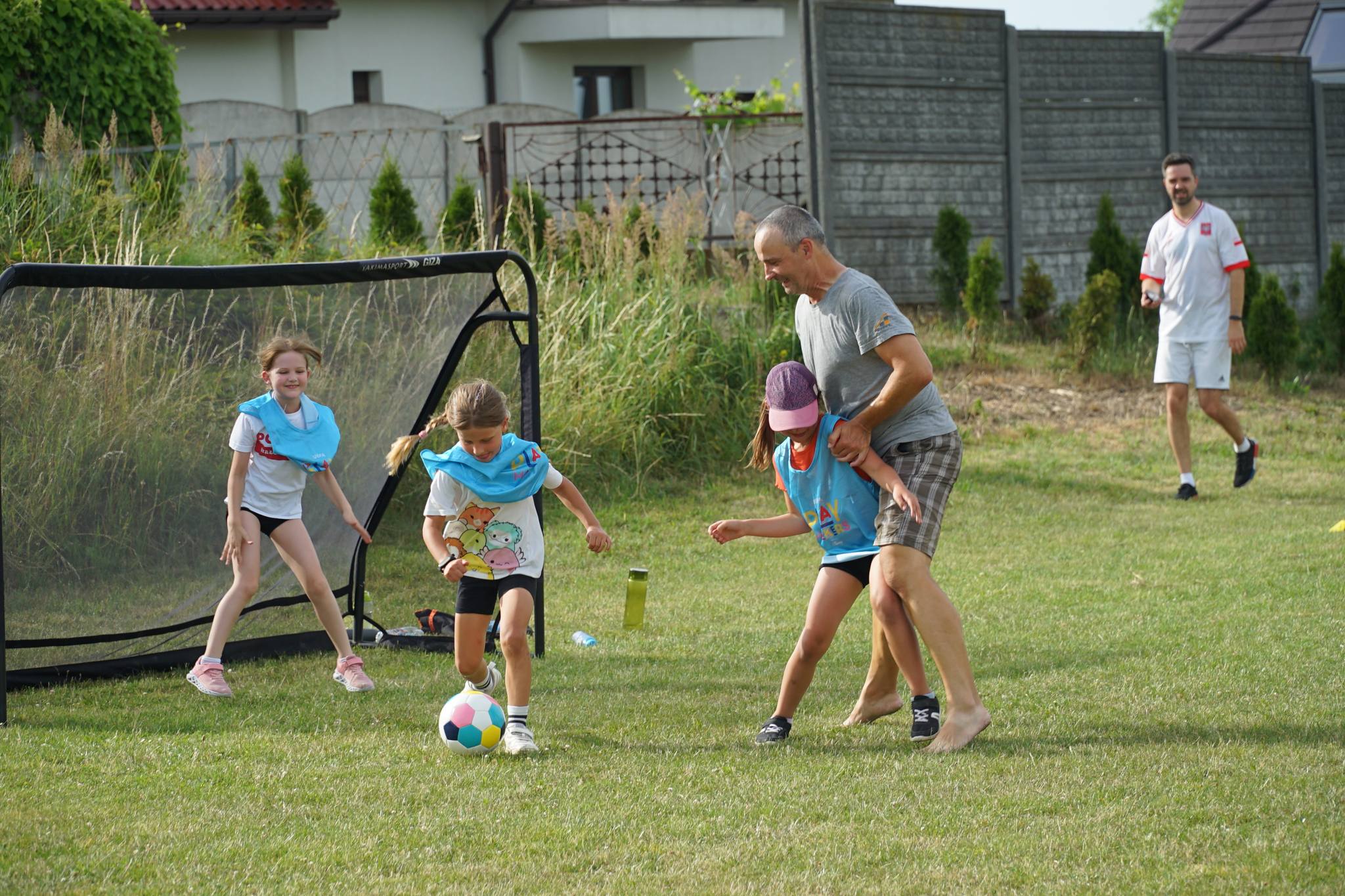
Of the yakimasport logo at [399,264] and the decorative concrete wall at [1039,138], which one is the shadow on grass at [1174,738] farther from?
the decorative concrete wall at [1039,138]

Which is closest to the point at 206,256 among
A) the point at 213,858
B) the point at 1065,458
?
the point at 1065,458

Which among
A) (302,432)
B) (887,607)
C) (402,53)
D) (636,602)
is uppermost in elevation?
(402,53)

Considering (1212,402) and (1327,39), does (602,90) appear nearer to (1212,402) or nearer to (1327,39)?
(1327,39)

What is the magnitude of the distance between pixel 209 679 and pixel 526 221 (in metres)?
7.43

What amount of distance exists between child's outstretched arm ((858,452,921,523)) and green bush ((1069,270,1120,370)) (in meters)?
9.84

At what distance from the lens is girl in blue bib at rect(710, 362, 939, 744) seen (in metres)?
5.11

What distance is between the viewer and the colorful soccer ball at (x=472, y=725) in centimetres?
514

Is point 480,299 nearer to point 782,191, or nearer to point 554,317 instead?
point 554,317

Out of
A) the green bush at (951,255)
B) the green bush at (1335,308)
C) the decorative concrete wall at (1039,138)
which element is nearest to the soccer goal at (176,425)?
the decorative concrete wall at (1039,138)

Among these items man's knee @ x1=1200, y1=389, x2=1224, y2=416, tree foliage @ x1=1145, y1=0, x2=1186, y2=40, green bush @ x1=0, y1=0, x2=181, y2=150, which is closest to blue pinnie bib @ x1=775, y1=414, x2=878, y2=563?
man's knee @ x1=1200, y1=389, x2=1224, y2=416

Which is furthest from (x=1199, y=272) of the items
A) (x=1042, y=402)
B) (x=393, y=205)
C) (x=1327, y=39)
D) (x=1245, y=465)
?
(x=1327, y=39)

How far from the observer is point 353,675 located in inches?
255

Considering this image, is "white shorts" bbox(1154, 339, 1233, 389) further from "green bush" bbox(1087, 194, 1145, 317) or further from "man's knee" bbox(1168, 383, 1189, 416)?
"green bush" bbox(1087, 194, 1145, 317)

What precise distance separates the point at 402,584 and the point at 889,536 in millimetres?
4504
